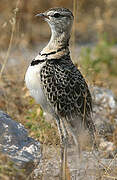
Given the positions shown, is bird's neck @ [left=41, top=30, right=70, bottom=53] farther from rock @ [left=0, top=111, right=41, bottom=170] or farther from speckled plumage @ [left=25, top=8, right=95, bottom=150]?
rock @ [left=0, top=111, right=41, bottom=170]

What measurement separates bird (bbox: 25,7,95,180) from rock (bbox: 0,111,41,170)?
37 centimetres

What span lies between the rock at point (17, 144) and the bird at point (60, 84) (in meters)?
0.37

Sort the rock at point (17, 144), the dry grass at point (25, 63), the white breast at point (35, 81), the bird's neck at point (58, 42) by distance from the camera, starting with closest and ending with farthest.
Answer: the rock at point (17, 144) → the white breast at point (35, 81) → the bird's neck at point (58, 42) → the dry grass at point (25, 63)

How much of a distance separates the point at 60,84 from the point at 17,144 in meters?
0.65

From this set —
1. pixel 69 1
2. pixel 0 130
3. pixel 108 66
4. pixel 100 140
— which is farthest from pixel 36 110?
pixel 69 1

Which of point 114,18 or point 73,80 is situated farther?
point 114,18

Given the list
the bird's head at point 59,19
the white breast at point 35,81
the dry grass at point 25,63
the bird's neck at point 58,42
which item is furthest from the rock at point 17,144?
the bird's head at point 59,19

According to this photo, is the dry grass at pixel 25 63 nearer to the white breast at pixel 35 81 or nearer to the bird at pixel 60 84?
the bird at pixel 60 84

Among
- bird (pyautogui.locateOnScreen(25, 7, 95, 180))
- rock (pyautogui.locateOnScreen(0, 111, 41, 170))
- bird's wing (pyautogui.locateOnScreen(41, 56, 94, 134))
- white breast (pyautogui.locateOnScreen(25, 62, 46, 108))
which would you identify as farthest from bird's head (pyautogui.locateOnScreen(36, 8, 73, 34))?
rock (pyautogui.locateOnScreen(0, 111, 41, 170))

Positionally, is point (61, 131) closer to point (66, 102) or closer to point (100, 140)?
point (66, 102)

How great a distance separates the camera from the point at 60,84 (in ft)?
11.1

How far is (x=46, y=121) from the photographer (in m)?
4.13

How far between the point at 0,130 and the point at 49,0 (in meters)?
5.53

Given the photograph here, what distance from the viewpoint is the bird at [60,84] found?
3359mm
